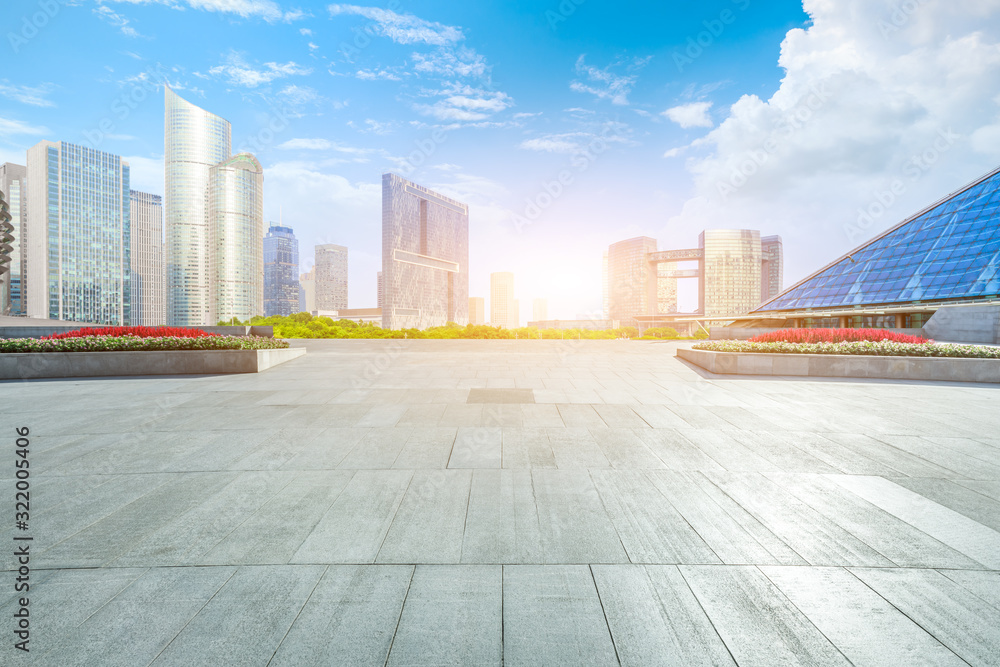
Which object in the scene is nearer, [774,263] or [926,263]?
[926,263]

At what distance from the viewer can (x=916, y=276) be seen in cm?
2950

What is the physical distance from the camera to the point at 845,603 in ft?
9.20

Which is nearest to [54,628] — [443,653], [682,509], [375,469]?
[443,653]

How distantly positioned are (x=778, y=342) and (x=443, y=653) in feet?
48.8

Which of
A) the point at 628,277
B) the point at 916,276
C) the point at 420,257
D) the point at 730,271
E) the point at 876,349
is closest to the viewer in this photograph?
the point at 876,349

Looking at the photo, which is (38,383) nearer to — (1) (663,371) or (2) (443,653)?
(2) (443,653)

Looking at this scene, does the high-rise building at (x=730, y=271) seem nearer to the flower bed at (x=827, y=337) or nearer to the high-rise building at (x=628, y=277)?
the high-rise building at (x=628, y=277)

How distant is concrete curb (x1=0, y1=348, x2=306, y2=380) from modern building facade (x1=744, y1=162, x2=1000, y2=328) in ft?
104

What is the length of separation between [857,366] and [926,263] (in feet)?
87.3

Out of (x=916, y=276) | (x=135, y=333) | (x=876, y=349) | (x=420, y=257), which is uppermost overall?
(x=420, y=257)

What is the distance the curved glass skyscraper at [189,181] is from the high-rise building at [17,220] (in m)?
45.4

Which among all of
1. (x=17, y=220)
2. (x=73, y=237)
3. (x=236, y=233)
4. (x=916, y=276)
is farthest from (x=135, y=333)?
(x=236, y=233)

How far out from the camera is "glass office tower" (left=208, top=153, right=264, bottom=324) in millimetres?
133875

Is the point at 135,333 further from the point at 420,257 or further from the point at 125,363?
the point at 420,257
